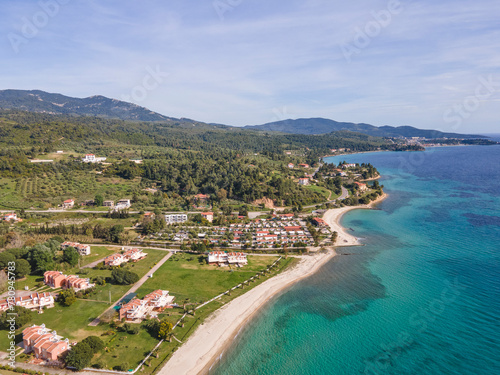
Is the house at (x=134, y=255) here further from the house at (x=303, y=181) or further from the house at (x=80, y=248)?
the house at (x=303, y=181)

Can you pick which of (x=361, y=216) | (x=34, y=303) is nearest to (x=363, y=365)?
(x=34, y=303)

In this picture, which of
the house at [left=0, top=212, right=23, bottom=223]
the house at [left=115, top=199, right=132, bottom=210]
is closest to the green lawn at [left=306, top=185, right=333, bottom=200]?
the house at [left=115, top=199, right=132, bottom=210]

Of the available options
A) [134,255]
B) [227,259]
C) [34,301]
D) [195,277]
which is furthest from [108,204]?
[195,277]

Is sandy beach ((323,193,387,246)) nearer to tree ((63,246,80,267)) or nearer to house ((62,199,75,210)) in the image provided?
tree ((63,246,80,267))

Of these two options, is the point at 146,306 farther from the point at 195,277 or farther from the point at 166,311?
the point at 195,277

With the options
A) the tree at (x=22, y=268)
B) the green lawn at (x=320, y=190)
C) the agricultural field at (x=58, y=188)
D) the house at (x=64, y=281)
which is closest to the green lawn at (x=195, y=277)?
the house at (x=64, y=281)

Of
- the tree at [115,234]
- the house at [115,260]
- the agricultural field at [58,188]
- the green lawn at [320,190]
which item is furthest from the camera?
the green lawn at [320,190]

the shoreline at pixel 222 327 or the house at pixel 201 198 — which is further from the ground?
the house at pixel 201 198
